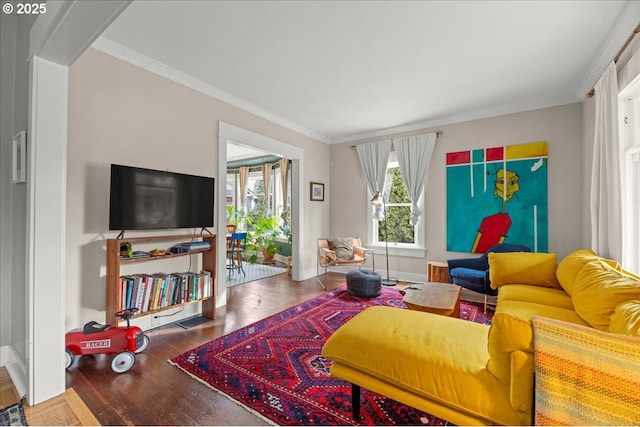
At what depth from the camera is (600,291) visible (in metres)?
1.82

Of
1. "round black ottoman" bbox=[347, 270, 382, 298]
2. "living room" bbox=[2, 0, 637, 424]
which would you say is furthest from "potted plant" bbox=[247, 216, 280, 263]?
"round black ottoman" bbox=[347, 270, 382, 298]

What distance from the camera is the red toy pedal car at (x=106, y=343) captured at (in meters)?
2.09

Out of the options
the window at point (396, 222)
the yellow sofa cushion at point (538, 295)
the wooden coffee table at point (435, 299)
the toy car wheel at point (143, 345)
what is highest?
the window at point (396, 222)

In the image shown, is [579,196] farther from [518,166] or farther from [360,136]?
[360,136]

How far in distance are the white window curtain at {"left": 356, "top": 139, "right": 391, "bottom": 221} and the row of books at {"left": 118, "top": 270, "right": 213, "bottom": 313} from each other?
3.22 m

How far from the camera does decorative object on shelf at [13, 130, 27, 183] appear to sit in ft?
5.94

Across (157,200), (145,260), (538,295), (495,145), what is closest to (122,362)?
(145,260)

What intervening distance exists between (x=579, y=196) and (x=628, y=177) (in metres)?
1.27

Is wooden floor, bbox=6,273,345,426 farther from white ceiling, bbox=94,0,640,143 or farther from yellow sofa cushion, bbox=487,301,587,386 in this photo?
white ceiling, bbox=94,0,640,143

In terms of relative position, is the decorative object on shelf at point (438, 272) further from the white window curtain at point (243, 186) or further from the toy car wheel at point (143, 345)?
the white window curtain at point (243, 186)

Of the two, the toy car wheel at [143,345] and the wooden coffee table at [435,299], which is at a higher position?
the wooden coffee table at [435,299]

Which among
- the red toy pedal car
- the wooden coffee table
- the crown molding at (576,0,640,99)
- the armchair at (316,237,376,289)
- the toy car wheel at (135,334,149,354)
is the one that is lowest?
the toy car wheel at (135,334,149,354)

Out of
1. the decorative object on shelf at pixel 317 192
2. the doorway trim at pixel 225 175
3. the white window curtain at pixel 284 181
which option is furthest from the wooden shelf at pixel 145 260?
the white window curtain at pixel 284 181

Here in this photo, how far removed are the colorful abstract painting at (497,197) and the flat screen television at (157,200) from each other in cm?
364
